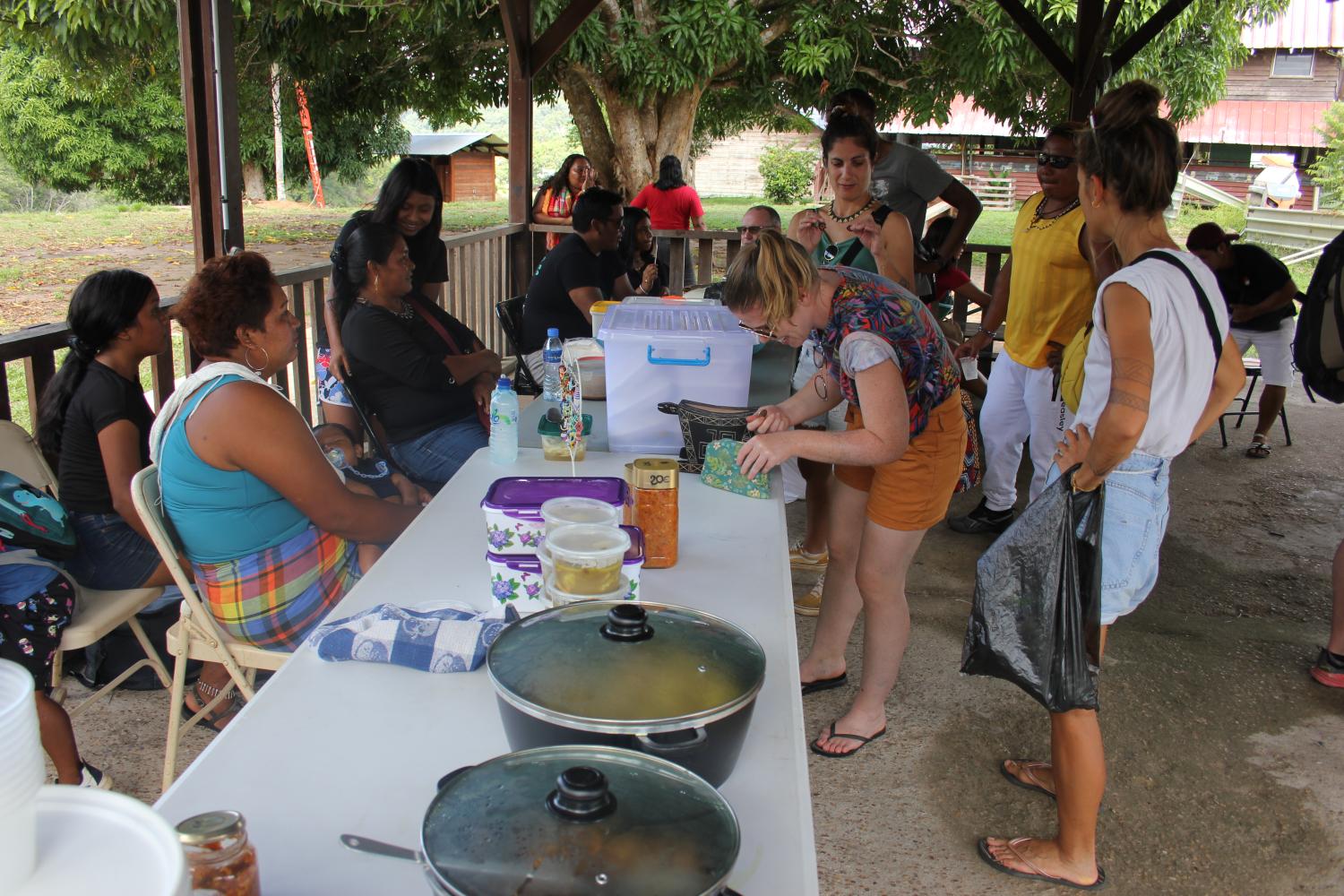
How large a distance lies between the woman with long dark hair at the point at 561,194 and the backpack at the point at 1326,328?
16.8 feet

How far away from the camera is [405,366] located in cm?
330

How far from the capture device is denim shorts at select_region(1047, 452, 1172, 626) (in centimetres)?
202

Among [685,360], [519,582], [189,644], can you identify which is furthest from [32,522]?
[685,360]

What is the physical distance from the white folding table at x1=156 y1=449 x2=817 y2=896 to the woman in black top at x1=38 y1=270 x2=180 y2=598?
121 centimetres

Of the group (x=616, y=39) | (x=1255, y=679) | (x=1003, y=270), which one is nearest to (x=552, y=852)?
(x=1255, y=679)

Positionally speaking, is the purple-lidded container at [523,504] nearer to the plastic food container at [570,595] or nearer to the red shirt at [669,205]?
the plastic food container at [570,595]

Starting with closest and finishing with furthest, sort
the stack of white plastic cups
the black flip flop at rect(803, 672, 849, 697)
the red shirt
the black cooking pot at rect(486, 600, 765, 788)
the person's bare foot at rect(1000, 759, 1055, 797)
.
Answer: the stack of white plastic cups → the black cooking pot at rect(486, 600, 765, 788) → the person's bare foot at rect(1000, 759, 1055, 797) → the black flip flop at rect(803, 672, 849, 697) → the red shirt

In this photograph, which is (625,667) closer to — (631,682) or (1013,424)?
(631,682)

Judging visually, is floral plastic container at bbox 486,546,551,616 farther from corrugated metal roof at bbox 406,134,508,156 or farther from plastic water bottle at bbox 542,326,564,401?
corrugated metal roof at bbox 406,134,508,156

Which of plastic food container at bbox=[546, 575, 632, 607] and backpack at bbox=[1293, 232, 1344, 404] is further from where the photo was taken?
backpack at bbox=[1293, 232, 1344, 404]

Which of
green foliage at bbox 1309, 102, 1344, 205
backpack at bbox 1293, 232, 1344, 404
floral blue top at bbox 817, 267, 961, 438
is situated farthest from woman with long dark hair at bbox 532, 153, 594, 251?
green foliage at bbox 1309, 102, 1344, 205

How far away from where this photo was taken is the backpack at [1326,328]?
10.1 feet

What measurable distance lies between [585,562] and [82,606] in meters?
1.78

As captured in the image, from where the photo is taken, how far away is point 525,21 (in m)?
6.64
